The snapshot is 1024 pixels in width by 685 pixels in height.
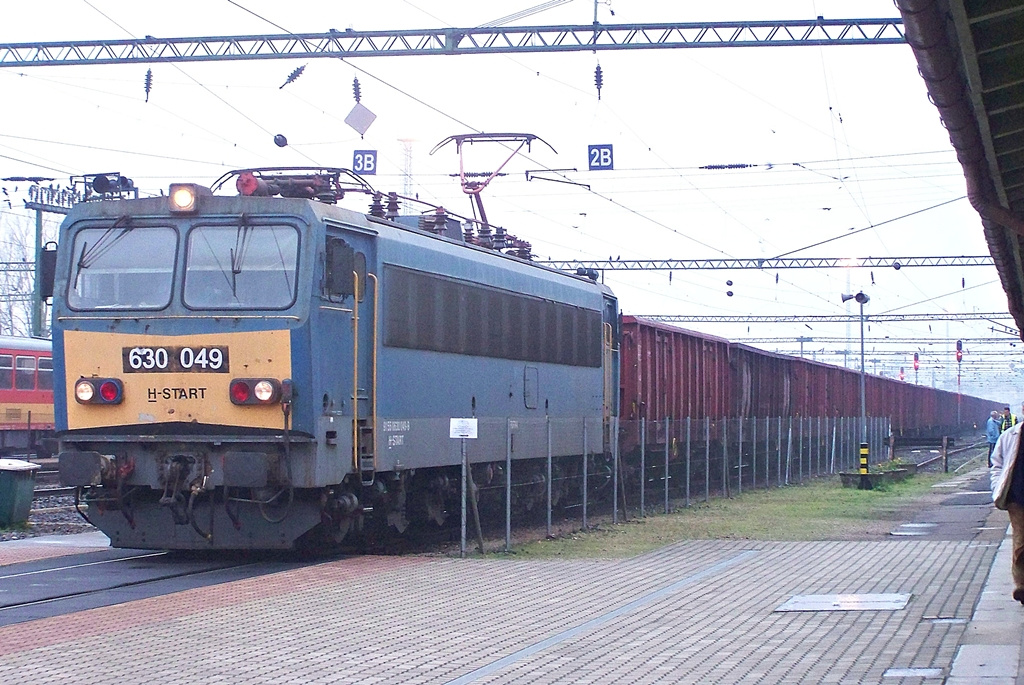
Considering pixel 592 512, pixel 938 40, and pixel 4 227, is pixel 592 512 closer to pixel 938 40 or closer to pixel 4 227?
pixel 938 40

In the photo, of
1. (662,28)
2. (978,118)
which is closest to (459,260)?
(662,28)

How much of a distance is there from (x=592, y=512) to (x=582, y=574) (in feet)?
27.8

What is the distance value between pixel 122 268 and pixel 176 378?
1.39 m

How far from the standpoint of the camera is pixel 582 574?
14.0 metres

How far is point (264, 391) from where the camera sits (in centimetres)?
1336

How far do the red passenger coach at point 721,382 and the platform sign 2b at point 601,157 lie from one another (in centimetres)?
381

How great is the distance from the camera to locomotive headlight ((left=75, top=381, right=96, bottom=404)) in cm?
1376

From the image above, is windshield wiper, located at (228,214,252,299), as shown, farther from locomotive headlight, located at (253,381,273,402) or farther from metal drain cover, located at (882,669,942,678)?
metal drain cover, located at (882,669,942,678)

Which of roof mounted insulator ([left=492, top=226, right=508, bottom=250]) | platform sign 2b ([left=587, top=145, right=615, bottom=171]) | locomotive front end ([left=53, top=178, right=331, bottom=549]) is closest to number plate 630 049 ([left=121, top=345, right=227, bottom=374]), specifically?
locomotive front end ([left=53, top=178, right=331, bottom=549])

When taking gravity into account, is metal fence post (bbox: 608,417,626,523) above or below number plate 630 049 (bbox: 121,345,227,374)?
below

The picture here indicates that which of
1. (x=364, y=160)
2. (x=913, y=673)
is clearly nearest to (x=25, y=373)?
(x=364, y=160)

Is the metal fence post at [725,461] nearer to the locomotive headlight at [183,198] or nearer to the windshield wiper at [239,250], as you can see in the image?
the windshield wiper at [239,250]

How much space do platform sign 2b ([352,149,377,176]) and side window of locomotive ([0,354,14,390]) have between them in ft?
41.4

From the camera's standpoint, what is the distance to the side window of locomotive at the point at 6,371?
119 feet
